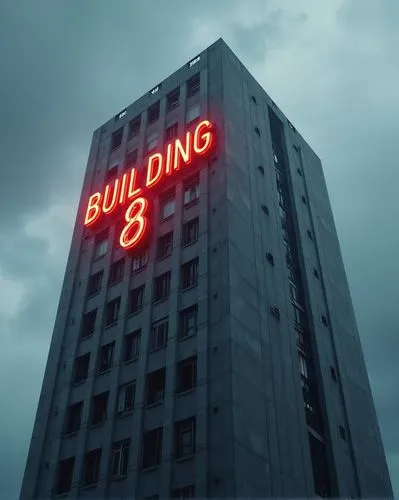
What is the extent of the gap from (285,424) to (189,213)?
1875 centimetres

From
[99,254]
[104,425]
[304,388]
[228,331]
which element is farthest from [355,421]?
[99,254]

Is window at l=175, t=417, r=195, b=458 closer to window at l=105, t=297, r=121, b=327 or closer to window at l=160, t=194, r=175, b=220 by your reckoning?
window at l=105, t=297, r=121, b=327

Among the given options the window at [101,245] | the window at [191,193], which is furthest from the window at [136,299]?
the window at [191,193]

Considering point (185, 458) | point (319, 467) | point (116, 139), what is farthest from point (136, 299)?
point (116, 139)

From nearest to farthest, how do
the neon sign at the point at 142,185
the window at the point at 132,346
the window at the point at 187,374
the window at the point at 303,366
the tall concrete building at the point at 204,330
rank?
the tall concrete building at the point at 204,330 < the window at the point at 187,374 < the window at the point at 132,346 < the window at the point at 303,366 < the neon sign at the point at 142,185

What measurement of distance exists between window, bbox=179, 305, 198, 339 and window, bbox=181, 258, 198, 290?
2069mm

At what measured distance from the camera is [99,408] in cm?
4266

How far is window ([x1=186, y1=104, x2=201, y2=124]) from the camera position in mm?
56562

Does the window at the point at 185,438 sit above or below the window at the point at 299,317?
below

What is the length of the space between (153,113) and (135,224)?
17731 mm

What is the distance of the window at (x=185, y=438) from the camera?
3503 cm

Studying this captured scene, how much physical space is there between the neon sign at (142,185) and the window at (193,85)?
753 centimetres

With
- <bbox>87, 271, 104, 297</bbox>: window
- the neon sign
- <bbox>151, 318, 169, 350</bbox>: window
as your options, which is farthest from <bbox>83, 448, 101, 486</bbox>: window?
the neon sign

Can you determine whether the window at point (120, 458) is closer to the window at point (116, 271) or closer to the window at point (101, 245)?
the window at point (116, 271)
